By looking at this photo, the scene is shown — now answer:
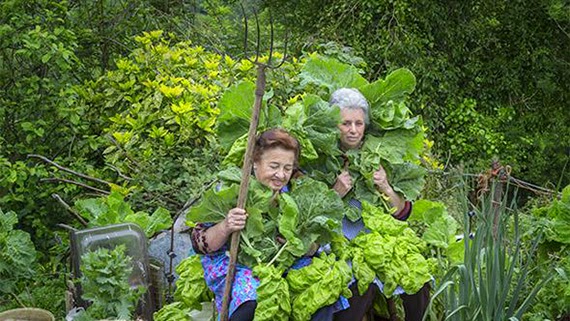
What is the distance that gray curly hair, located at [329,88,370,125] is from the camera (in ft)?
12.2

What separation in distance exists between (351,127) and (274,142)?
18.6 inches

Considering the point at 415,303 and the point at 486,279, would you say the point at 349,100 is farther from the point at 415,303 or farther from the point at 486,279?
the point at 486,279

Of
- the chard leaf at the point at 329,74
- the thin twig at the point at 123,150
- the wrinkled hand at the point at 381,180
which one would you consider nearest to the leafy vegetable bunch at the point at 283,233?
the wrinkled hand at the point at 381,180

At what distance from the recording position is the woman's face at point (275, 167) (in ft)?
11.1

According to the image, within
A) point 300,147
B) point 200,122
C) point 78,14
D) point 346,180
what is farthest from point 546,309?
point 78,14

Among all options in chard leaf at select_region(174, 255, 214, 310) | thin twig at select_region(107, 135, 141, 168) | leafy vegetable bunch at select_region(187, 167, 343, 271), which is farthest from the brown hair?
thin twig at select_region(107, 135, 141, 168)

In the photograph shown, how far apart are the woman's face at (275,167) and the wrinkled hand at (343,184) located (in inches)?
13.2

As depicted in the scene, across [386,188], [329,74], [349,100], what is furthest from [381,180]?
[329,74]

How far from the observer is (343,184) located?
3.64m

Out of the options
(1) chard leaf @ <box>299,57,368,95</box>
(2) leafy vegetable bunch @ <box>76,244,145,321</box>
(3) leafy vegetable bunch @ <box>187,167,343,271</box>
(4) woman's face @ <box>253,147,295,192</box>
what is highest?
(1) chard leaf @ <box>299,57,368,95</box>

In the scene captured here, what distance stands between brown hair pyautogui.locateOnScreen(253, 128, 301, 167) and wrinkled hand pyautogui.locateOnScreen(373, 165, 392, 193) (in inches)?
17.8

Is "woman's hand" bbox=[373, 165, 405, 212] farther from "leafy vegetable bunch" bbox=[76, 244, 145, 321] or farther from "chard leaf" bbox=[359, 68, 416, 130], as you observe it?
"leafy vegetable bunch" bbox=[76, 244, 145, 321]

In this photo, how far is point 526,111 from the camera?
1023 cm

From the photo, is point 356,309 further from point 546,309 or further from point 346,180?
point 546,309
